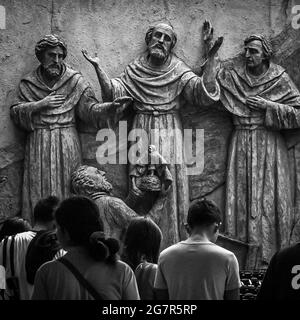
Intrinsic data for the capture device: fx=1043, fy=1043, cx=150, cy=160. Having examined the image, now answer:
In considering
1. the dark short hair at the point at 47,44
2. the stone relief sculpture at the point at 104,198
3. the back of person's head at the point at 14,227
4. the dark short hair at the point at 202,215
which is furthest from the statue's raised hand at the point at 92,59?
the dark short hair at the point at 202,215

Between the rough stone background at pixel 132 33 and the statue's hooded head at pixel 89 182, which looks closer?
the statue's hooded head at pixel 89 182

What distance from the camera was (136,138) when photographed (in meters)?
12.0

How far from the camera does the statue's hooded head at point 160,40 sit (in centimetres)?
1195

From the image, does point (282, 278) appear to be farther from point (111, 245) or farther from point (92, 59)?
point (92, 59)

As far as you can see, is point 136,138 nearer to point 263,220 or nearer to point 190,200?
point 190,200

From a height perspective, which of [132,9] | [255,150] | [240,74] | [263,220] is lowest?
[263,220]

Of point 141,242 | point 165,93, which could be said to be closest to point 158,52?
point 165,93

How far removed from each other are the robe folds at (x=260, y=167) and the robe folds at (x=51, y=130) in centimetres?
162

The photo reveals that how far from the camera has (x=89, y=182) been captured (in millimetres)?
11461

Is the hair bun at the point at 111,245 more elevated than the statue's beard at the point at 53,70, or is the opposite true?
the statue's beard at the point at 53,70

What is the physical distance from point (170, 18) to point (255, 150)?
6.19 feet

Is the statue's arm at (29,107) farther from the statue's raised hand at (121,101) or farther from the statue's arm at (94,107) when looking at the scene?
the statue's raised hand at (121,101)

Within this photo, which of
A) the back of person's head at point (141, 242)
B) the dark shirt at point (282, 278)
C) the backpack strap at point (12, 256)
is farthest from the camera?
the backpack strap at point (12, 256)

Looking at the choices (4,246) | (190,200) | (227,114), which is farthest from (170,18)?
(4,246)
